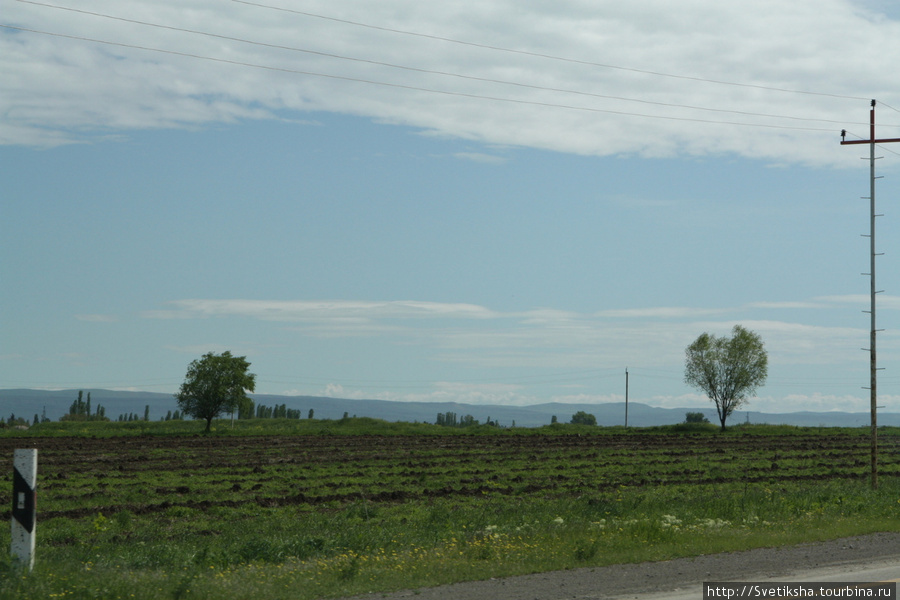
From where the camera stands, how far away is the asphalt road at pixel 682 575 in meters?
11.0

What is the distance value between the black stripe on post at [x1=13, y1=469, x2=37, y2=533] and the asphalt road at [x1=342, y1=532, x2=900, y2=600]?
4370mm

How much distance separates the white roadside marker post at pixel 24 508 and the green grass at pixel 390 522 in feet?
0.90

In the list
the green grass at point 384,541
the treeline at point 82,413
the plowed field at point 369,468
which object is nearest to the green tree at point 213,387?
the plowed field at point 369,468

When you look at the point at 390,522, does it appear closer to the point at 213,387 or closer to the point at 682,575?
the point at 682,575

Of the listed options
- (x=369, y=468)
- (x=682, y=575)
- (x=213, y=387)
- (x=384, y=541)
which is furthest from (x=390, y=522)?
(x=213, y=387)

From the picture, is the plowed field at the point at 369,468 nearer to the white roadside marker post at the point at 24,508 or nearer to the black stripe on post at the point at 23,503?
the white roadside marker post at the point at 24,508

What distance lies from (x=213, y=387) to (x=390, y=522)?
184 feet

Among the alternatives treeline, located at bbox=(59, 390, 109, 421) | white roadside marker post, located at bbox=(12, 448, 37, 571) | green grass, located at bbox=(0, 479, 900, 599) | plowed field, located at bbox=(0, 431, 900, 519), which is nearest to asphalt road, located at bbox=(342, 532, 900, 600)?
green grass, located at bbox=(0, 479, 900, 599)

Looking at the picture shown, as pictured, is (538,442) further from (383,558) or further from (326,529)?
(383,558)

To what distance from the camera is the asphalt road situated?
11.0 m

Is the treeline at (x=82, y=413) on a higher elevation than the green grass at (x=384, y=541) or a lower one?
lower

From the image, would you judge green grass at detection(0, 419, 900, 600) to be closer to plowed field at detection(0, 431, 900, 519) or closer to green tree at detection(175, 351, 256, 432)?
plowed field at detection(0, 431, 900, 519)

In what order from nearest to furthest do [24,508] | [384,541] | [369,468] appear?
1. [24,508]
2. [384,541]
3. [369,468]

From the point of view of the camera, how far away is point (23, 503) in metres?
10.6
